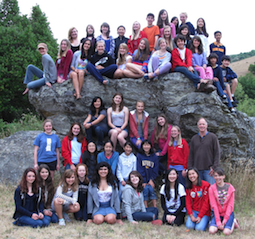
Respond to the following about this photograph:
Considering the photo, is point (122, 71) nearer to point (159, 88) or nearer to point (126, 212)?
point (159, 88)

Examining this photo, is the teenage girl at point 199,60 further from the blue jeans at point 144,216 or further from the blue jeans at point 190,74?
the blue jeans at point 144,216

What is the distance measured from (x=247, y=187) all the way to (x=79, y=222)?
4072 millimetres

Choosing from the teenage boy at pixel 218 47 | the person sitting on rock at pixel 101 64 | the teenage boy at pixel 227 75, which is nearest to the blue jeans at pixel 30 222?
the person sitting on rock at pixel 101 64

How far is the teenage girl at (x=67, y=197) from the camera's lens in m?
4.87

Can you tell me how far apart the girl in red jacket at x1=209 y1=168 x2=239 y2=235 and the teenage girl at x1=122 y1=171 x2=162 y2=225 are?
0.98 metres

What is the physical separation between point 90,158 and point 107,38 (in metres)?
3.86

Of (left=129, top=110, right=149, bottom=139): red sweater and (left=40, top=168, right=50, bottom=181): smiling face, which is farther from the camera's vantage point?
(left=129, top=110, right=149, bottom=139): red sweater

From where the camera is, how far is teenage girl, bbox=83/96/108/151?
6340 mm

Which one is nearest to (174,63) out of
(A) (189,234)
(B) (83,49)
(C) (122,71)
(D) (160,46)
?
(D) (160,46)

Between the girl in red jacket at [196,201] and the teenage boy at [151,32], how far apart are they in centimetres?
423

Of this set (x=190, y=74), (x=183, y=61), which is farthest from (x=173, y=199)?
(x=183, y=61)

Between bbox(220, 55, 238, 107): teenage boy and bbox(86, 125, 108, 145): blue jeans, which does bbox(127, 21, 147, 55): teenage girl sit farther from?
bbox(86, 125, 108, 145): blue jeans

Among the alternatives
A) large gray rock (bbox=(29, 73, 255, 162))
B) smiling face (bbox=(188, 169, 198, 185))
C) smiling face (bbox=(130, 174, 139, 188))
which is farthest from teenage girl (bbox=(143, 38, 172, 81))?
smiling face (bbox=(188, 169, 198, 185))

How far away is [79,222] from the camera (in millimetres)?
4910
